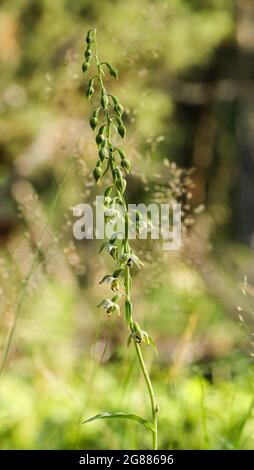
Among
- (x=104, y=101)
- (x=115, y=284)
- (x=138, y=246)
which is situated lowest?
(x=115, y=284)

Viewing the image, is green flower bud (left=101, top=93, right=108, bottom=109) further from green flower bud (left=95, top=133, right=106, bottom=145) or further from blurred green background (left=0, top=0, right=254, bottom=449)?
blurred green background (left=0, top=0, right=254, bottom=449)

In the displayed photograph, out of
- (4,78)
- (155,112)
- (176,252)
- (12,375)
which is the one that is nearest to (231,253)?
(155,112)

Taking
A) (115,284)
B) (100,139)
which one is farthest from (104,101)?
(115,284)

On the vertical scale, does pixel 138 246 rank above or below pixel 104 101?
above

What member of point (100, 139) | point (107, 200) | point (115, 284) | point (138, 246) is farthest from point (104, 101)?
point (138, 246)

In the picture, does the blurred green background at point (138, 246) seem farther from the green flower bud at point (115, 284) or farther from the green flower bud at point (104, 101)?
the green flower bud at point (104, 101)

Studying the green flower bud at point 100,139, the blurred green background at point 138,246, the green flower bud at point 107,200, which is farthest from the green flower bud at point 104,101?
the blurred green background at point 138,246

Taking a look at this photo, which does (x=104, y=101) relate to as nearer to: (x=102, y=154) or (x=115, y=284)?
(x=102, y=154)

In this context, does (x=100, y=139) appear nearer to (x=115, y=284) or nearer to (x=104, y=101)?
(x=104, y=101)

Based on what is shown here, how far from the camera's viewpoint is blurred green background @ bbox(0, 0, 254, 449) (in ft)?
7.04

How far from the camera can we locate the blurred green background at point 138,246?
2.14m

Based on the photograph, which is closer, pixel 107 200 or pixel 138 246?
pixel 107 200

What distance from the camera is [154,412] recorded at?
4.55 ft

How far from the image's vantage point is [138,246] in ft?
6.99
